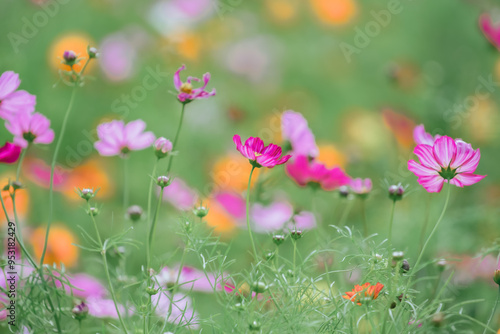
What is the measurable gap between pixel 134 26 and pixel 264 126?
0.51 meters

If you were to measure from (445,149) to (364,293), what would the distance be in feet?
0.42

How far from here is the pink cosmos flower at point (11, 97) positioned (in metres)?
0.54

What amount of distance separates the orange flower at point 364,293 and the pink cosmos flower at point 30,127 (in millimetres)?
309

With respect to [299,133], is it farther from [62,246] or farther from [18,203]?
[18,203]

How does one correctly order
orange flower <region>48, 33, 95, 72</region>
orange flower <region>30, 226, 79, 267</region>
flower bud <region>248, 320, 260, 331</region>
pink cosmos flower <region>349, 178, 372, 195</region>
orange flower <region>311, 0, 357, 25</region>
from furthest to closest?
1. orange flower <region>311, 0, 357, 25</region>
2. orange flower <region>48, 33, 95, 72</region>
3. orange flower <region>30, 226, 79, 267</region>
4. pink cosmos flower <region>349, 178, 372, 195</region>
5. flower bud <region>248, 320, 260, 331</region>

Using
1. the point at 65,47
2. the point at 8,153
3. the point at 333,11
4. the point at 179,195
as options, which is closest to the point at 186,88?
the point at 8,153

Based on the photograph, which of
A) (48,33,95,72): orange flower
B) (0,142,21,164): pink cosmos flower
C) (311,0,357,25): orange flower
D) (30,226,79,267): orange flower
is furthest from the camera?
(311,0,357,25): orange flower

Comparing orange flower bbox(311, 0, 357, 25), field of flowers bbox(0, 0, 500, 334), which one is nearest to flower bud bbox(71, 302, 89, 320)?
field of flowers bbox(0, 0, 500, 334)

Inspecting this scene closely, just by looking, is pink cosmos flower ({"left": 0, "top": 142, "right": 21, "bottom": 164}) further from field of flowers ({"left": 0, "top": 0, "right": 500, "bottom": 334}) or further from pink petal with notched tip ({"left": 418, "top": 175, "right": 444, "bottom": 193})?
pink petal with notched tip ({"left": 418, "top": 175, "right": 444, "bottom": 193})

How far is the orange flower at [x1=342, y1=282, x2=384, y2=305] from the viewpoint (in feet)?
1.59

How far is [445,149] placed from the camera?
510 millimetres

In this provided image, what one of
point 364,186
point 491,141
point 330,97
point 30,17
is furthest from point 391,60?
point 364,186

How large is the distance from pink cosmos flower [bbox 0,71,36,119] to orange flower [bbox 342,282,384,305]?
310 mm

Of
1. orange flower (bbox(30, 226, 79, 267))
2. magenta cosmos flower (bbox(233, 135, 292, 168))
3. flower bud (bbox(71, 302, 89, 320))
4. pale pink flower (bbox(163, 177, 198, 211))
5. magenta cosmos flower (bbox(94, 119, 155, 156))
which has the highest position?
magenta cosmos flower (bbox(233, 135, 292, 168))
